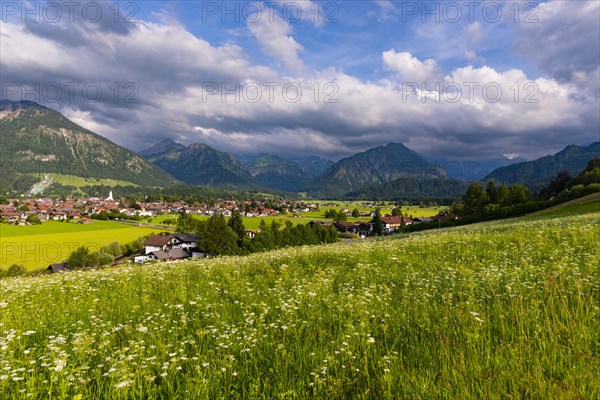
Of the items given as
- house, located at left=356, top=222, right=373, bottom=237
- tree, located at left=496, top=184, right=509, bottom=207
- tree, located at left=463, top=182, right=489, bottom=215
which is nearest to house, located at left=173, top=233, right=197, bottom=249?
house, located at left=356, top=222, right=373, bottom=237

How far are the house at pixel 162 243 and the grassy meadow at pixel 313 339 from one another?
294 ft

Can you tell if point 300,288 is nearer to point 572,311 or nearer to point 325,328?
point 325,328

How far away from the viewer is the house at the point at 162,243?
92562 millimetres

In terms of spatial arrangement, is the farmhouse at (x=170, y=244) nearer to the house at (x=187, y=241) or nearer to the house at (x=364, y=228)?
the house at (x=187, y=241)

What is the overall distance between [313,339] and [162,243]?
320ft

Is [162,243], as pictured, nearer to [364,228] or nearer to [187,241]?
[187,241]

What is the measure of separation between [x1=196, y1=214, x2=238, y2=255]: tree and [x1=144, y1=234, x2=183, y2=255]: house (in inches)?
658

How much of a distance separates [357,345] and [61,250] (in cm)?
11012

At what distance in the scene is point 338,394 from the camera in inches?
154

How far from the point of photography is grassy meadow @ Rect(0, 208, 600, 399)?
3973mm

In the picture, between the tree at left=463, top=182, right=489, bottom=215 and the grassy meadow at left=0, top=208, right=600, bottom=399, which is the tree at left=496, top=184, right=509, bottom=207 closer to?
the tree at left=463, top=182, right=489, bottom=215

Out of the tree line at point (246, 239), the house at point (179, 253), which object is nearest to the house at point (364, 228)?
the tree line at point (246, 239)

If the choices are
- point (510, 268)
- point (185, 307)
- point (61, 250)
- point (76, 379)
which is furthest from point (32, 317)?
point (61, 250)

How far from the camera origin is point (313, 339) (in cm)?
540
